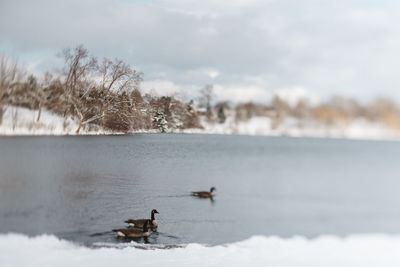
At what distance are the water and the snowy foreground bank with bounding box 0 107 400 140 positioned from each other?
6 centimetres

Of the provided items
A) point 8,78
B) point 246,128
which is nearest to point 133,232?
point 246,128

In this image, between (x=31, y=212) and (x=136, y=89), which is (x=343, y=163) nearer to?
(x=136, y=89)

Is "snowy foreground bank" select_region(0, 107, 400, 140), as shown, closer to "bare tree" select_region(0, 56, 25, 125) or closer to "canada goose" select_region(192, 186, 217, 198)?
"bare tree" select_region(0, 56, 25, 125)

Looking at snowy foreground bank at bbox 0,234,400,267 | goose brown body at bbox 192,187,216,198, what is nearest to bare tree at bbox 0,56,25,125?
snowy foreground bank at bbox 0,234,400,267

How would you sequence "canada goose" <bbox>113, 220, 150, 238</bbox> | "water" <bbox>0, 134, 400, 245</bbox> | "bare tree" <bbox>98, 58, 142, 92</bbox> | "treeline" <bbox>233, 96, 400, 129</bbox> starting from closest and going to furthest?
"water" <bbox>0, 134, 400, 245</bbox> → "bare tree" <bbox>98, 58, 142, 92</bbox> → "canada goose" <bbox>113, 220, 150, 238</bbox> → "treeline" <bbox>233, 96, 400, 129</bbox>

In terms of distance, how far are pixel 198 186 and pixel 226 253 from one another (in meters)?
0.56

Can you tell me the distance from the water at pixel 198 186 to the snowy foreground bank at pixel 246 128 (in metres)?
0.06

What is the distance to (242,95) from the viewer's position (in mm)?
3213

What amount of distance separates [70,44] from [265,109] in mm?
1635

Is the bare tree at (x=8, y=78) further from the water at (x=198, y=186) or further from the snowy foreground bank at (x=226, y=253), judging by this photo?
the snowy foreground bank at (x=226, y=253)

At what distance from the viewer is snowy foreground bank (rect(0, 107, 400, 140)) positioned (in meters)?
2.48

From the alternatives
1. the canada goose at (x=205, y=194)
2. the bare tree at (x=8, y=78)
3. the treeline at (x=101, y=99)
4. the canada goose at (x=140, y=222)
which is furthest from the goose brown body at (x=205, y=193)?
the bare tree at (x=8, y=78)

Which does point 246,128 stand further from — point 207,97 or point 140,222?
point 140,222

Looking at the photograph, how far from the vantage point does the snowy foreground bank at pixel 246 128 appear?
248 centimetres
